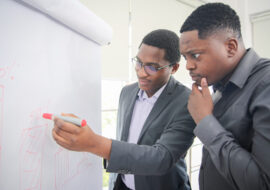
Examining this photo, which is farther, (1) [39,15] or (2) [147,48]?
(2) [147,48]

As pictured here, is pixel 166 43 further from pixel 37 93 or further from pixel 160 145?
pixel 37 93

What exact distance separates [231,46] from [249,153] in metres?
0.37

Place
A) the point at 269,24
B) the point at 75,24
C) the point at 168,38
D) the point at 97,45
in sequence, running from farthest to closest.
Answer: the point at 269,24, the point at 168,38, the point at 97,45, the point at 75,24

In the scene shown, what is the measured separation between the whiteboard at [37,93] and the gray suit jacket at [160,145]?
209 millimetres

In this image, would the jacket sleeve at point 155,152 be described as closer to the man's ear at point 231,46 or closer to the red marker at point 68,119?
the red marker at point 68,119

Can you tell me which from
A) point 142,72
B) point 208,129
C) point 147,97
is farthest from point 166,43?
point 208,129

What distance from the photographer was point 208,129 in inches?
25.8

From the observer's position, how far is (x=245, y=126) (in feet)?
2.09

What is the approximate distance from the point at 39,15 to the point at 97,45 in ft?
1.18

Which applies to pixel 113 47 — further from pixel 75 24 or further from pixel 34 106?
pixel 34 106

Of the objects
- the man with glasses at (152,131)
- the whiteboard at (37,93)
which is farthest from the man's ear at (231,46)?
the whiteboard at (37,93)

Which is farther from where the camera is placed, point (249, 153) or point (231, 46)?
point (231, 46)

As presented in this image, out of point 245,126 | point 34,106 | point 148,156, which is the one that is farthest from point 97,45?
point 245,126

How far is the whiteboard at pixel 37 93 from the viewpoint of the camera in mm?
527
